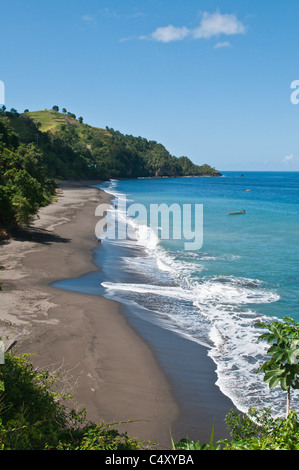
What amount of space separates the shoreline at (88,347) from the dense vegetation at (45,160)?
16.3ft

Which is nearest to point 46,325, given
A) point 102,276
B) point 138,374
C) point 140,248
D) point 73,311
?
point 73,311

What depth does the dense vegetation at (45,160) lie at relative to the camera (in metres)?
23.9

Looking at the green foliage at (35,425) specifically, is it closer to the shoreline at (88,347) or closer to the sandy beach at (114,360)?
the sandy beach at (114,360)

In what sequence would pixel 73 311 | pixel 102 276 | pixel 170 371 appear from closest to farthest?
pixel 170 371
pixel 73 311
pixel 102 276

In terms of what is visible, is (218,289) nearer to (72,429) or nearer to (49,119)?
(72,429)

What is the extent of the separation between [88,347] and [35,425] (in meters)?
5.38

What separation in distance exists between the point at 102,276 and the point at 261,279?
8.00 metres

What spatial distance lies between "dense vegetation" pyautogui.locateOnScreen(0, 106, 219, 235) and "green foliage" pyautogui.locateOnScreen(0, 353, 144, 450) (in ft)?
57.9

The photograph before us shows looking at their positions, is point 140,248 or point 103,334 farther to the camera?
point 140,248

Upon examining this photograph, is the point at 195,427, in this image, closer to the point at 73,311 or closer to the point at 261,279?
the point at 73,311

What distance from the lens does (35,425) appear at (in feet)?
17.5

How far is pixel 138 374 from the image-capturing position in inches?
386

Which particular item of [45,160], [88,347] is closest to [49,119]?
[45,160]

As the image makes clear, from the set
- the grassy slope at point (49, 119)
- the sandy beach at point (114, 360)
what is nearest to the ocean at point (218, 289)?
the sandy beach at point (114, 360)
